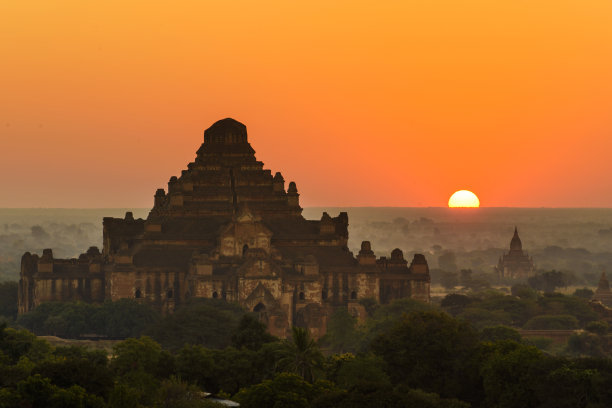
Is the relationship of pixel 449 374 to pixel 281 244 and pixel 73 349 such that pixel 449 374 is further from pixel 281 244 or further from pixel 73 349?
pixel 281 244

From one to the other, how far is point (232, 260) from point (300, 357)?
47.2 m

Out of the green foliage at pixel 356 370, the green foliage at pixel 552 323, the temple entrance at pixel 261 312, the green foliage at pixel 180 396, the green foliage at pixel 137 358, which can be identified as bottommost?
the green foliage at pixel 180 396

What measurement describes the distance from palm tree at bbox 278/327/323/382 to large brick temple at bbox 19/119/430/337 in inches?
1408

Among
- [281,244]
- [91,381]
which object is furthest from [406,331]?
[281,244]

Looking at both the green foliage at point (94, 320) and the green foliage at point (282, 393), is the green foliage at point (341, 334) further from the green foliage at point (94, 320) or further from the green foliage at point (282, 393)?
the green foliage at point (282, 393)

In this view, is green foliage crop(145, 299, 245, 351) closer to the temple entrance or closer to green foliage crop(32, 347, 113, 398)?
the temple entrance

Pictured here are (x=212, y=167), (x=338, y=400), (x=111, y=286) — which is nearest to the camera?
(x=338, y=400)

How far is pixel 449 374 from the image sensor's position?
9269 cm

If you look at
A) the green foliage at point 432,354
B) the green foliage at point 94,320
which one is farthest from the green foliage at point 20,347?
the green foliage at point 94,320

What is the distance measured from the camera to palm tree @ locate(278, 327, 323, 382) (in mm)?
91125

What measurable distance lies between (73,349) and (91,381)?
2109cm

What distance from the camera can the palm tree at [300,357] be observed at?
9112 centimetres

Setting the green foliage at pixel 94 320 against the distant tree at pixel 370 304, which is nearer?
the green foliage at pixel 94 320

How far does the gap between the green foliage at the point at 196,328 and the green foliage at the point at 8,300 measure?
28639 mm
